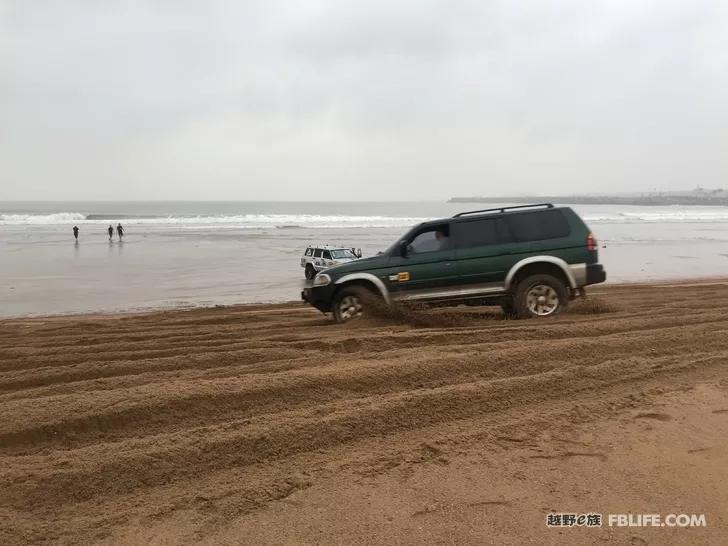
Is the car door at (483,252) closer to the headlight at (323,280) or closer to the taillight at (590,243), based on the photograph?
the taillight at (590,243)

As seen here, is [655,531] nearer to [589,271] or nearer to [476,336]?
[476,336]

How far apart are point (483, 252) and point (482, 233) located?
33 cm

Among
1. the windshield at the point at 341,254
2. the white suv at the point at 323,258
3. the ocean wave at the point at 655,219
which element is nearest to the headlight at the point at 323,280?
the white suv at the point at 323,258

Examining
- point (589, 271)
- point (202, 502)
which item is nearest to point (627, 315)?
point (589, 271)

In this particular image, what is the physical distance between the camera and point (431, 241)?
8.68 meters

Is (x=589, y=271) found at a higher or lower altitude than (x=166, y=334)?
higher

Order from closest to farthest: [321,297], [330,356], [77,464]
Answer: [77,464] < [330,356] < [321,297]

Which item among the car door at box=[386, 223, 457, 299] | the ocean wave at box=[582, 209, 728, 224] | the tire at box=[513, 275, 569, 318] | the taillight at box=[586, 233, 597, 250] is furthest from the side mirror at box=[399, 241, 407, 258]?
the ocean wave at box=[582, 209, 728, 224]

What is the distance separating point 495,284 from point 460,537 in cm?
586

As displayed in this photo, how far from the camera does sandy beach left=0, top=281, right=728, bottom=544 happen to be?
2965 mm

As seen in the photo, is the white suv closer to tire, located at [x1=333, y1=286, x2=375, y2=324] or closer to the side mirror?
tire, located at [x1=333, y1=286, x2=375, y2=324]

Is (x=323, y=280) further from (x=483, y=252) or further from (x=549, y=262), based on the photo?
(x=549, y=262)

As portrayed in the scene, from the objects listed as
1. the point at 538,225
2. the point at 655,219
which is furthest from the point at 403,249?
the point at 655,219

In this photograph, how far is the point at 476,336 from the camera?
6.67m
